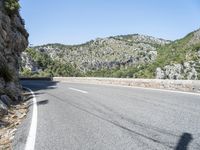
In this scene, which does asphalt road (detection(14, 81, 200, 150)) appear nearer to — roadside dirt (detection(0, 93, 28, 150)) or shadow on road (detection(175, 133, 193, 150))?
shadow on road (detection(175, 133, 193, 150))

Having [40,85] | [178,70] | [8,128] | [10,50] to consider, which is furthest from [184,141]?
[178,70]

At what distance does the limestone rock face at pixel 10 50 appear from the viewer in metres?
16.8

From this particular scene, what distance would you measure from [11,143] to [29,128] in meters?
1.24

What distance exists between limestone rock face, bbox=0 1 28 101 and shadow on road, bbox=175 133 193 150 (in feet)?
34.0

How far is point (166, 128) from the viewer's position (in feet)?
21.2

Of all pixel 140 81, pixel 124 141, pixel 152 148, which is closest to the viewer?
pixel 152 148

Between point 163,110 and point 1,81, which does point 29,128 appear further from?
point 1,81

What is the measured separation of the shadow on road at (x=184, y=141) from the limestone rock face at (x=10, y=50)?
34.0ft

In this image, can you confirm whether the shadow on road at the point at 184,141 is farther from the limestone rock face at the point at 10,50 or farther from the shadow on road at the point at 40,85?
the shadow on road at the point at 40,85

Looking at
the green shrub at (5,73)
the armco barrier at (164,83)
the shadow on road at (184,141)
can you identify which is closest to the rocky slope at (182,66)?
the armco barrier at (164,83)

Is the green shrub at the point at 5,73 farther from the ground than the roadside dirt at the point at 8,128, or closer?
farther from the ground

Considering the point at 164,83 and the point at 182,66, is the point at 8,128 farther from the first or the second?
the point at 182,66

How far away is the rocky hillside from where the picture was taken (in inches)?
637

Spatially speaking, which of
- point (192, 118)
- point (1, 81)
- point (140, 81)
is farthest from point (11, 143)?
point (140, 81)
